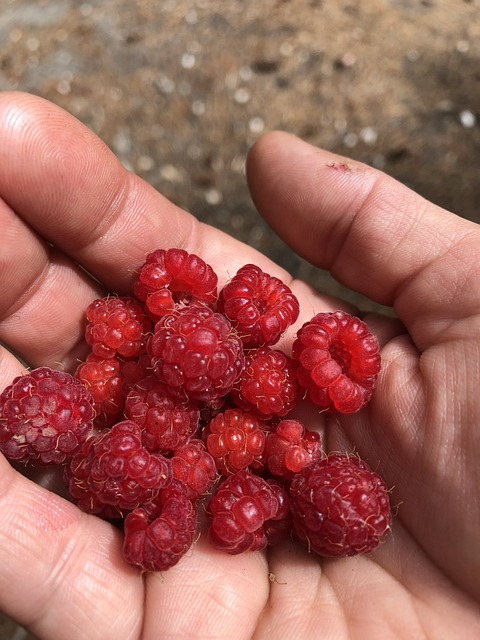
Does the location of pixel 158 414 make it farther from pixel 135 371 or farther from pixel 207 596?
pixel 207 596

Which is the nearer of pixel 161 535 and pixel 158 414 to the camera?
pixel 161 535

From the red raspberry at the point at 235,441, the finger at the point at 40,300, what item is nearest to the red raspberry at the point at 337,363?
the red raspberry at the point at 235,441

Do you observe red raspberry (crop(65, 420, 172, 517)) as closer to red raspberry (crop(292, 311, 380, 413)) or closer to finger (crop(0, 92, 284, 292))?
red raspberry (crop(292, 311, 380, 413))

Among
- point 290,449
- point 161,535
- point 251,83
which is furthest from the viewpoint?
point 251,83

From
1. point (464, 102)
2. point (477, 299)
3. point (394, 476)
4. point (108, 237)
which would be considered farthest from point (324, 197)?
point (464, 102)

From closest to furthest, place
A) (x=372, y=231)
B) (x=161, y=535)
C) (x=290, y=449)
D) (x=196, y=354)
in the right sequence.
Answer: (x=161, y=535) → (x=196, y=354) → (x=290, y=449) → (x=372, y=231)

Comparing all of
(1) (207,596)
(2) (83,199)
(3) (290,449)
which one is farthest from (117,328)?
(1) (207,596)

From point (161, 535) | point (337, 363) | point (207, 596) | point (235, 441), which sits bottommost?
point (207, 596)
